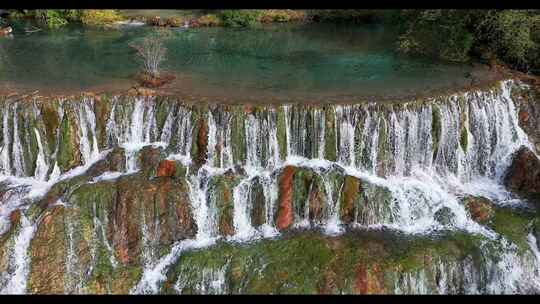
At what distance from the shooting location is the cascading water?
50.7ft

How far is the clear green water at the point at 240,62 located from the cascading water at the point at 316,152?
1.60 metres

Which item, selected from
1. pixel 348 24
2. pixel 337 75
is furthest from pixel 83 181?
pixel 348 24

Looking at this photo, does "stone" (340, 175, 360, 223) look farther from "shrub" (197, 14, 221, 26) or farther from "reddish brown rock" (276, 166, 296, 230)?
"shrub" (197, 14, 221, 26)

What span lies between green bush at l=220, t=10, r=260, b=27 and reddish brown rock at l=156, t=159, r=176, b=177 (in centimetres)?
1465

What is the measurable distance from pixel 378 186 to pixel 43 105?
10.7 m

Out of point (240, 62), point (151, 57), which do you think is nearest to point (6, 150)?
point (151, 57)

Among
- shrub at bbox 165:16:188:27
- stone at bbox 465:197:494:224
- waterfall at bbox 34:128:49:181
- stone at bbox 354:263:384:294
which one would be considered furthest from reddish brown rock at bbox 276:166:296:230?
shrub at bbox 165:16:188:27

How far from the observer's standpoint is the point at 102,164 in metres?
16.4

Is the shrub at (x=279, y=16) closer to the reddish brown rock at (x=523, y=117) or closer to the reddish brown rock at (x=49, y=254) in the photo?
the reddish brown rock at (x=523, y=117)

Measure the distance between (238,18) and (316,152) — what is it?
14.6 metres

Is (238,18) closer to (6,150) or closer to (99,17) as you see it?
(99,17)

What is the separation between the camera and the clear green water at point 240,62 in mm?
19000

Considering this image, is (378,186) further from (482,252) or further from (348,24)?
(348,24)

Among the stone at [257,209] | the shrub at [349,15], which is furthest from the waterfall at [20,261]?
the shrub at [349,15]
